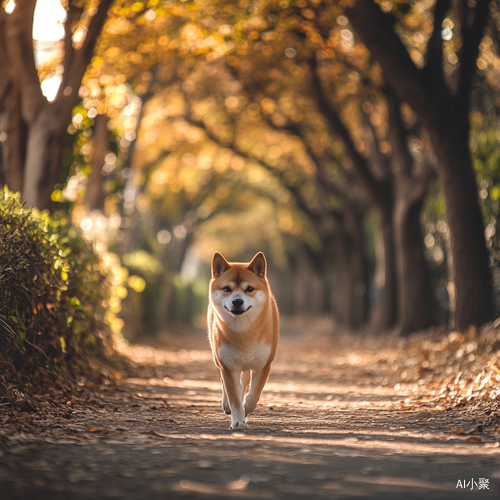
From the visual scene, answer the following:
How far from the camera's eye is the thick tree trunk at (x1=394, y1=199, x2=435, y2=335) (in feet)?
55.8

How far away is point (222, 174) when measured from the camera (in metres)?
39.6

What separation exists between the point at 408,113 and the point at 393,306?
5.40 m

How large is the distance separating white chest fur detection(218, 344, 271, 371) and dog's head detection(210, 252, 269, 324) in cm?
26

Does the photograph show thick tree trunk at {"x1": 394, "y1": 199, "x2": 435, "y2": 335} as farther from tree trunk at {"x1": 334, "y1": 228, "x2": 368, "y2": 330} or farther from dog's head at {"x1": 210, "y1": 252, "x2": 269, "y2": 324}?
dog's head at {"x1": 210, "y1": 252, "x2": 269, "y2": 324}

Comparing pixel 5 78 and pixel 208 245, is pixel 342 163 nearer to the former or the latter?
pixel 5 78

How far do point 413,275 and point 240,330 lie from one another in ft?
36.2

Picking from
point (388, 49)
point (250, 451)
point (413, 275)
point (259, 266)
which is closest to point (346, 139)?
point (413, 275)

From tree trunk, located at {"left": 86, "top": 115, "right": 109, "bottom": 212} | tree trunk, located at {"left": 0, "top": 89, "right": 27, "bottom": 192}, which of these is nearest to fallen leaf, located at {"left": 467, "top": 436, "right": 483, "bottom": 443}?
tree trunk, located at {"left": 0, "top": 89, "right": 27, "bottom": 192}

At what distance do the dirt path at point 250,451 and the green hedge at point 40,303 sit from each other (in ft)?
2.00

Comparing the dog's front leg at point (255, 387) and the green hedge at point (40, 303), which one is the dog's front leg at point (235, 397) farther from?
the green hedge at point (40, 303)

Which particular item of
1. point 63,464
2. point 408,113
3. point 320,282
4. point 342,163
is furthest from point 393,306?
point 320,282

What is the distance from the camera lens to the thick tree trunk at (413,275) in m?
17.0

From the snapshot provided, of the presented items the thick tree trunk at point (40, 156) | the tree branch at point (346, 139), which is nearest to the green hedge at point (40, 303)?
the thick tree trunk at point (40, 156)

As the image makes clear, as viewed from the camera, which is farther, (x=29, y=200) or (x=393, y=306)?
(x=393, y=306)
